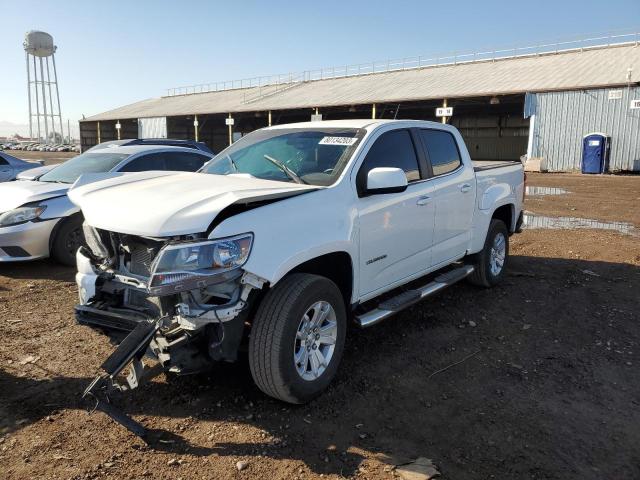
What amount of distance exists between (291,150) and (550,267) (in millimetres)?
4524

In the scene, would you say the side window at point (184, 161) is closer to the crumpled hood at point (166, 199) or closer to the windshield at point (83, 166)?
the windshield at point (83, 166)

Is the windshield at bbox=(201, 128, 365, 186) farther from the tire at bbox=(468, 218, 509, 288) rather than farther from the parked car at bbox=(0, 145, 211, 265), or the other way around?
the tire at bbox=(468, 218, 509, 288)

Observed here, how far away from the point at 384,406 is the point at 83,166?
6.17 m

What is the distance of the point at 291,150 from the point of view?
4.43 metres

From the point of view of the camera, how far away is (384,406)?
351 cm

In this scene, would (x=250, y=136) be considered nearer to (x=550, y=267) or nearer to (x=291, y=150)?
(x=291, y=150)

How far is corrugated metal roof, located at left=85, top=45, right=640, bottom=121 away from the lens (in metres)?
28.1

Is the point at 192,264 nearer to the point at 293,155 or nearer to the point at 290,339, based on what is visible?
the point at 290,339

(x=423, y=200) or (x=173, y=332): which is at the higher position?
(x=423, y=200)

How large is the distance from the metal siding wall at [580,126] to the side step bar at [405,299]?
24.4 m

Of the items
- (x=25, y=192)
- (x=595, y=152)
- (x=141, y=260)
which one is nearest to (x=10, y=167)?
(x=25, y=192)

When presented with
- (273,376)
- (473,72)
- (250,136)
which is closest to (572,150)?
(473,72)

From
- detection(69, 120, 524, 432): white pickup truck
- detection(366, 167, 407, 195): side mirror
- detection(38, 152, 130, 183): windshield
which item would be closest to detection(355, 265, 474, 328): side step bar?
detection(69, 120, 524, 432): white pickup truck

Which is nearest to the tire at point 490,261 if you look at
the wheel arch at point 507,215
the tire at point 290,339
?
the wheel arch at point 507,215
